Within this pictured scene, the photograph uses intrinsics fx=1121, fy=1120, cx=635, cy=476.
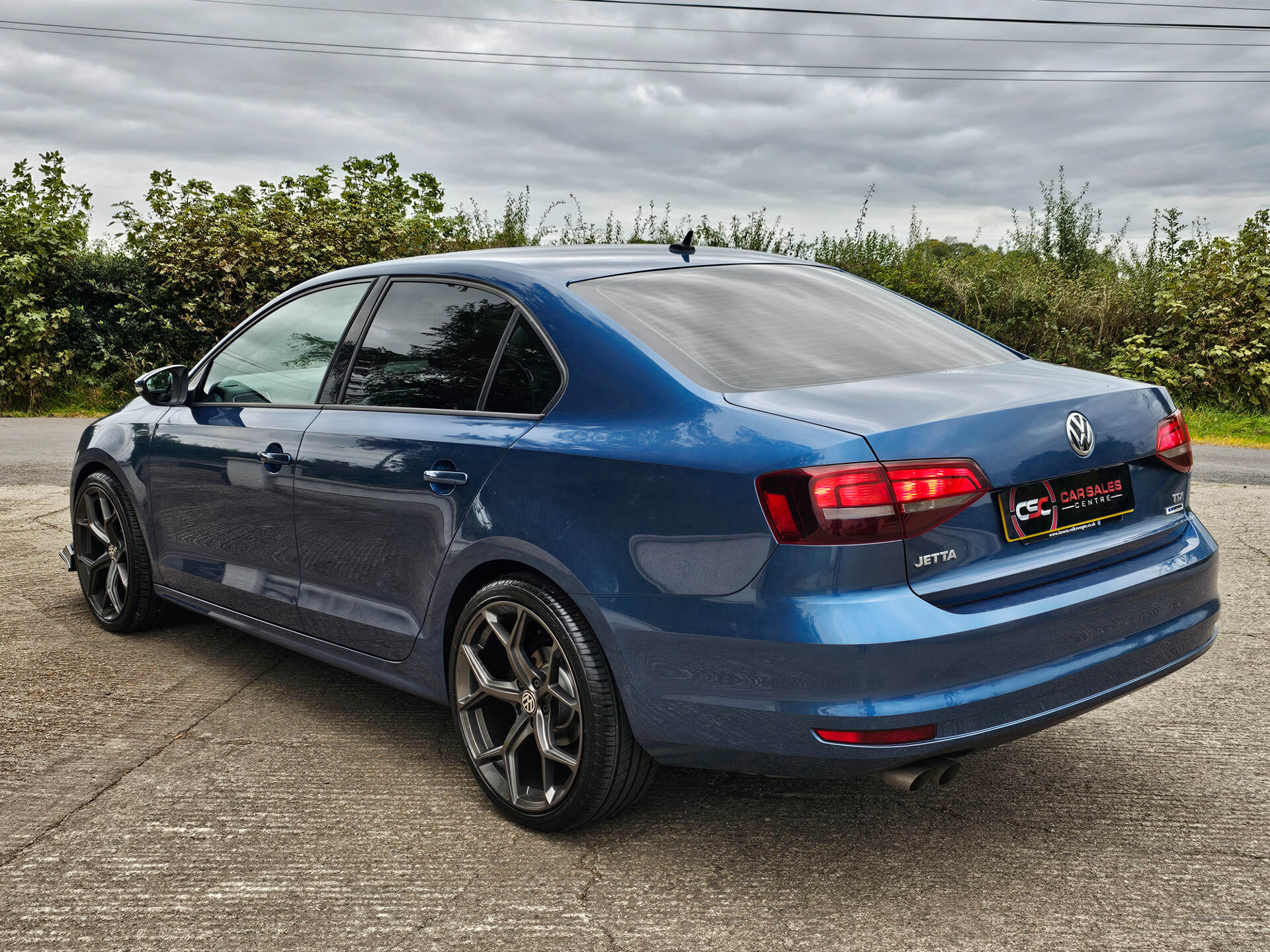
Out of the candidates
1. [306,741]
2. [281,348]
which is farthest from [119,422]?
[306,741]

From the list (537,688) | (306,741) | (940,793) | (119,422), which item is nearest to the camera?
(537,688)

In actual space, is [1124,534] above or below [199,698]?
above

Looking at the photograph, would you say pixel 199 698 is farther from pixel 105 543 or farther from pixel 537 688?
pixel 537 688

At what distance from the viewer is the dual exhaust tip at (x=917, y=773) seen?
2601mm

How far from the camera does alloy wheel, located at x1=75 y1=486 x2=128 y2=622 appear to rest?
5.05 metres

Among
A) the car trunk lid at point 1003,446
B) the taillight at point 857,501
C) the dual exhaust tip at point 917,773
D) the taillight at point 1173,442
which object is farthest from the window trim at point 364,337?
the taillight at point 1173,442

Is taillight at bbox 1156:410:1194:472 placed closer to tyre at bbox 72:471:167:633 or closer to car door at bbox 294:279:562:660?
car door at bbox 294:279:562:660

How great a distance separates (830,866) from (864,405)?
4.05 ft

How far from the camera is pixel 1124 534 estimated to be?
2.92 m

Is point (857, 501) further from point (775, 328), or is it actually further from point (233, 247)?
point (233, 247)

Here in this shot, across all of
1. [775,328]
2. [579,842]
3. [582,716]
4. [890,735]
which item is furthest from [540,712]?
[775,328]

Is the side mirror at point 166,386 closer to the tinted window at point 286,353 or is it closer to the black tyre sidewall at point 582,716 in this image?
the tinted window at point 286,353

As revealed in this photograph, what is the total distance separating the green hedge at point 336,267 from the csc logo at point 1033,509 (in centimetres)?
1314

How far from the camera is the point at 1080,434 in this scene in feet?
9.17
